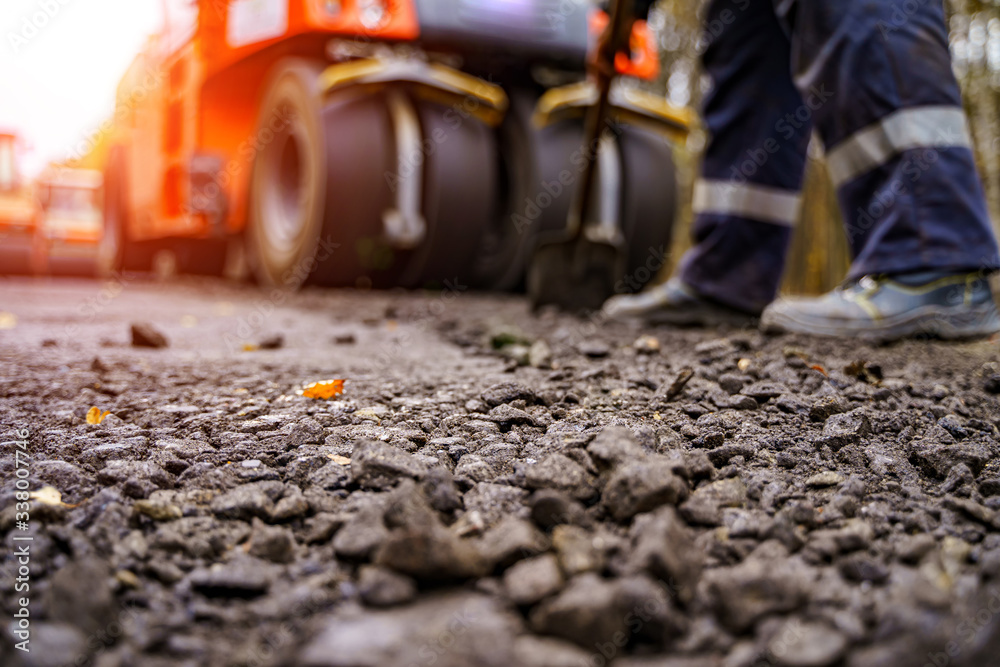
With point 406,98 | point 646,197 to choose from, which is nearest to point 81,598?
point 406,98

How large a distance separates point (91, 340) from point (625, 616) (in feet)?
6.36

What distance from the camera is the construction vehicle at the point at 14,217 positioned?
6.95 metres

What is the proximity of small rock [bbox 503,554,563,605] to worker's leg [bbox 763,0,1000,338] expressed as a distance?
137cm

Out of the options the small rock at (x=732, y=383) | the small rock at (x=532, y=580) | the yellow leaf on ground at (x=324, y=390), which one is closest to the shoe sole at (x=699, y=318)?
the small rock at (x=732, y=383)

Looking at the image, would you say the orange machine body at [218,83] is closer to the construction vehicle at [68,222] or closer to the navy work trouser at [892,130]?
the navy work trouser at [892,130]

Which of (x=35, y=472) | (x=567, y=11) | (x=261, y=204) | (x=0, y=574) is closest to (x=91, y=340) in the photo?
(x=35, y=472)

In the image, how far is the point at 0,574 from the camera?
27.1 inches

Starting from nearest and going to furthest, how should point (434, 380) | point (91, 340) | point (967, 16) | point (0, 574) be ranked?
point (0, 574) → point (434, 380) → point (91, 340) → point (967, 16)

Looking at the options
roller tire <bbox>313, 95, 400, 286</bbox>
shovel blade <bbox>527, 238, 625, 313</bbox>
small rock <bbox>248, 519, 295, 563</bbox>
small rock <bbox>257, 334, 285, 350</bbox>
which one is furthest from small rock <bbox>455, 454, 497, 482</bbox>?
roller tire <bbox>313, 95, 400, 286</bbox>

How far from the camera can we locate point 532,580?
0.65m

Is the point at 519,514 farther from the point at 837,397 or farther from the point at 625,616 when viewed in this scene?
A: the point at 837,397

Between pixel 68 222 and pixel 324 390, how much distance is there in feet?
26.3

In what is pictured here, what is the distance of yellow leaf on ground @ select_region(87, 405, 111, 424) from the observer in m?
1.15

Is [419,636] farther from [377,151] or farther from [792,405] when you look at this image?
[377,151]
